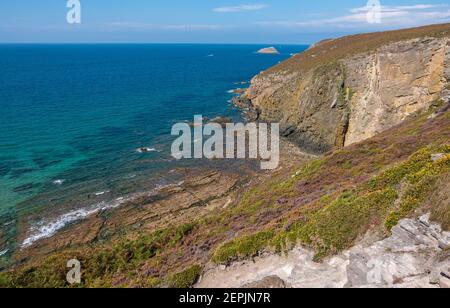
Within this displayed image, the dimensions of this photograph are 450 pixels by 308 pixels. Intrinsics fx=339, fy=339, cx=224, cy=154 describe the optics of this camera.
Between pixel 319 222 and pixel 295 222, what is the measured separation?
1.65 m

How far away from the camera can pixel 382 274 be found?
11062mm

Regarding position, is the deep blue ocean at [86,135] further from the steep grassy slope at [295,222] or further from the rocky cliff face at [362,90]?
the rocky cliff face at [362,90]

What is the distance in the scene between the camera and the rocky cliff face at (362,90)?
40938 mm

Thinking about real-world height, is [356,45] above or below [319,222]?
above

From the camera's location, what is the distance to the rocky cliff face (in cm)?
4094

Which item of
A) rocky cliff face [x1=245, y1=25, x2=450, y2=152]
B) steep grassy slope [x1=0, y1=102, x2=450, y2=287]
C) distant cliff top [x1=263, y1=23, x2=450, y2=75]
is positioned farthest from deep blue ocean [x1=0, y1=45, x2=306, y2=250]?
distant cliff top [x1=263, y1=23, x2=450, y2=75]

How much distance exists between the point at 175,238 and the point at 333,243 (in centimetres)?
1130

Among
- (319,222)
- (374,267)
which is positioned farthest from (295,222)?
(374,267)

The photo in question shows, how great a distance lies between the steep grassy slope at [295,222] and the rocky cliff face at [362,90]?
16737 millimetres

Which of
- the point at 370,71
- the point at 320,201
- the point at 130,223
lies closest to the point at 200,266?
the point at 320,201

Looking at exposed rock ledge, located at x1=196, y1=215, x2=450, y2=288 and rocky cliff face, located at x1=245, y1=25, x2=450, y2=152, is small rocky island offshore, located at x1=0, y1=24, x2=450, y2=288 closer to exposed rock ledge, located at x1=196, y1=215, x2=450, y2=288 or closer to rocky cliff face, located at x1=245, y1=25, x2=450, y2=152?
exposed rock ledge, located at x1=196, y1=215, x2=450, y2=288

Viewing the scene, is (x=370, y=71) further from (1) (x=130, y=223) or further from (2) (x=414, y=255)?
(2) (x=414, y=255)

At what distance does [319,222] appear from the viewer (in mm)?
15203

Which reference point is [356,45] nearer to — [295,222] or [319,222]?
[295,222]
